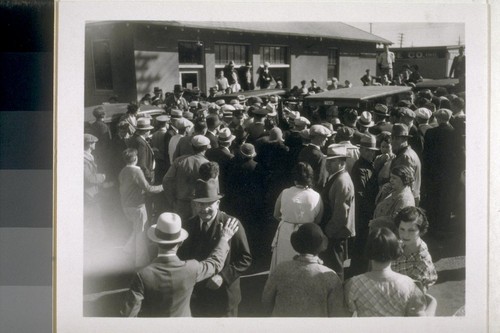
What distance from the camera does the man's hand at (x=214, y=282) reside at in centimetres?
164

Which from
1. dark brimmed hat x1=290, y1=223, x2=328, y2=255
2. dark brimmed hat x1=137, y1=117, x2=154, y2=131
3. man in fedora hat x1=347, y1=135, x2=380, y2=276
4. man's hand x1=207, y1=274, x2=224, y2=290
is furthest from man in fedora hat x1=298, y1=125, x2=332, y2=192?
dark brimmed hat x1=137, y1=117, x2=154, y2=131

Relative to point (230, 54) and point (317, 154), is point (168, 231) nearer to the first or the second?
point (317, 154)

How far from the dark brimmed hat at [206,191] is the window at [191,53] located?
17.6 inches

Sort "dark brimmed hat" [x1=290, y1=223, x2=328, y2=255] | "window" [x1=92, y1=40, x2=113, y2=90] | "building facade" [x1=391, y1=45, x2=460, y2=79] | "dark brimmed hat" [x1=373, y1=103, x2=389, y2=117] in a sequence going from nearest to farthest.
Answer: "dark brimmed hat" [x1=290, y1=223, x2=328, y2=255] → "window" [x1=92, y1=40, x2=113, y2=90] → "building facade" [x1=391, y1=45, x2=460, y2=79] → "dark brimmed hat" [x1=373, y1=103, x2=389, y2=117]

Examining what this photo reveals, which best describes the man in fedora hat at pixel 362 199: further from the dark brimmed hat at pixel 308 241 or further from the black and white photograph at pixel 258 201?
the dark brimmed hat at pixel 308 241

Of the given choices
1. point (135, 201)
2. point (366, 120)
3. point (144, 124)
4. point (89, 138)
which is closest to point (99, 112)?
point (89, 138)

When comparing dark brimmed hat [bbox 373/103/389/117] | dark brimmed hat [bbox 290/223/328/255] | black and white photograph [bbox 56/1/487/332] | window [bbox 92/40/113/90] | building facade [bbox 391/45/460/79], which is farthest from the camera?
dark brimmed hat [bbox 373/103/389/117]

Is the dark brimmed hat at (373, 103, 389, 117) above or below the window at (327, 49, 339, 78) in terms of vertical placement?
below

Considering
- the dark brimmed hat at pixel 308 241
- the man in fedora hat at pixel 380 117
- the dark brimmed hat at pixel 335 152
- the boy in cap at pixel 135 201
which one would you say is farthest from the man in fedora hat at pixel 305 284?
the man in fedora hat at pixel 380 117

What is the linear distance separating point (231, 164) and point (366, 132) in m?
0.55

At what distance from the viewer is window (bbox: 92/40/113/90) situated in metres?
1.70

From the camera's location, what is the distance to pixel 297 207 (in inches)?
65.7

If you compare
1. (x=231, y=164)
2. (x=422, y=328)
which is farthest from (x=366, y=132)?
(x=422, y=328)

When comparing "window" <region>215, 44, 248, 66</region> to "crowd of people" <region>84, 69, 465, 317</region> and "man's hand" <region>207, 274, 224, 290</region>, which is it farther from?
"man's hand" <region>207, 274, 224, 290</region>
